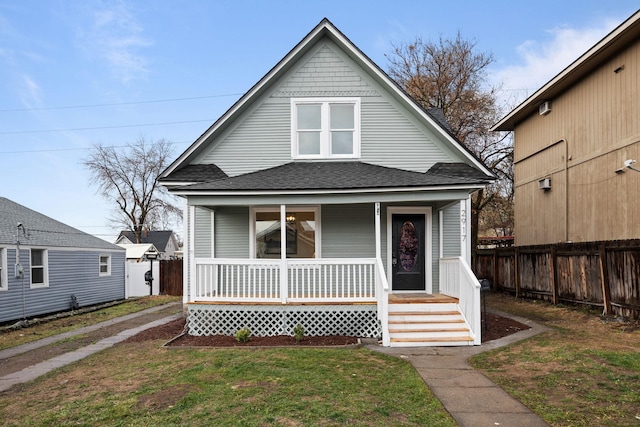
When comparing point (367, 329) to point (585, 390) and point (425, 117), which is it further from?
point (425, 117)

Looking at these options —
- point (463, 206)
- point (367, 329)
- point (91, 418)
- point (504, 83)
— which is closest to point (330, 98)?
point (463, 206)

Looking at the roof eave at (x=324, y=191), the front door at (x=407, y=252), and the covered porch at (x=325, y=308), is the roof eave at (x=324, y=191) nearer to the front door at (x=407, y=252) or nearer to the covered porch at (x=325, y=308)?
the covered porch at (x=325, y=308)

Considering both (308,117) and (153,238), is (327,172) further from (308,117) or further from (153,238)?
(153,238)

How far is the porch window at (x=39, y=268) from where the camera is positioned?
49.3 feet

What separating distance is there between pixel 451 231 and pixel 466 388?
607 centimetres

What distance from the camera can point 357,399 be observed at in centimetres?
518

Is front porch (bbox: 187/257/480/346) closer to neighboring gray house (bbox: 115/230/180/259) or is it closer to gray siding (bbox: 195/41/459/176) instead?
gray siding (bbox: 195/41/459/176)

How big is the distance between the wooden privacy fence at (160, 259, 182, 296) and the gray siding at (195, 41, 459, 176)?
484 inches

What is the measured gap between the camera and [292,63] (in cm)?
1155

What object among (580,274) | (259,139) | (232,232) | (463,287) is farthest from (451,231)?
(232,232)

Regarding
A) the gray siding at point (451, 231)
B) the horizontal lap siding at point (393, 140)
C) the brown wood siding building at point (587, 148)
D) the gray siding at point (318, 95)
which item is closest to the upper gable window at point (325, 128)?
the gray siding at point (318, 95)

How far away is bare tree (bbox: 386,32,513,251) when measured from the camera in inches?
1013

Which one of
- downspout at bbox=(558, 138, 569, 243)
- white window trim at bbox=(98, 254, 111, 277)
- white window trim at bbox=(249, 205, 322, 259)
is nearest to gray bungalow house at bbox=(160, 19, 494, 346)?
white window trim at bbox=(249, 205, 322, 259)

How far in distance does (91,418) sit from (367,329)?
5.76 m
